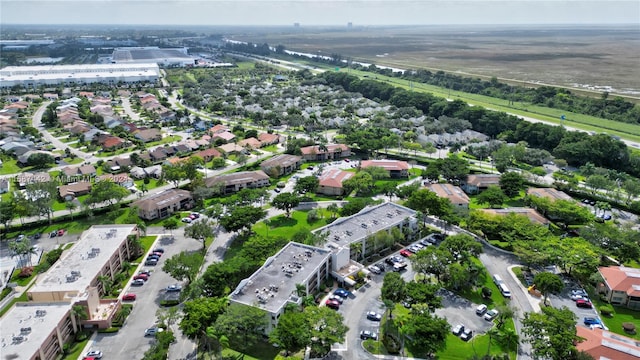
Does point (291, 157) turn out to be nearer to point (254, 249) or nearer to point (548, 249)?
point (254, 249)

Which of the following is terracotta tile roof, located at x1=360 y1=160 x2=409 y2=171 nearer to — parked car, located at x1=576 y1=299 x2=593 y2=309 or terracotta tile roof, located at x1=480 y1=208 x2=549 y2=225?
terracotta tile roof, located at x1=480 y1=208 x2=549 y2=225

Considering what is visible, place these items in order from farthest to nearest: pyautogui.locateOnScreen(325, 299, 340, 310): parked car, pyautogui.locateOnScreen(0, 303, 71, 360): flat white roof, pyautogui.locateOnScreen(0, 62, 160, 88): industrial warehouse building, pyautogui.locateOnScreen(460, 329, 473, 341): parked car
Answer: pyautogui.locateOnScreen(0, 62, 160, 88): industrial warehouse building, pyautogui.locateOnScreen(325, 299, 340, 310): parked car, pyautogui.locateOnScreen(460, 329, 473, 341): parked car, pyautogui.locateOnScreen(0, 303, 71, 360): flat white roof

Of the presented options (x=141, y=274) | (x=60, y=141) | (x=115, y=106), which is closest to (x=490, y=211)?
(x=141, y=274)

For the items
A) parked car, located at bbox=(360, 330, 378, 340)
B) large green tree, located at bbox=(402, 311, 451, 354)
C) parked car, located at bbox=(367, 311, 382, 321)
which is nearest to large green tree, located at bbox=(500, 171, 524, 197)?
parked car, located at bbox=(367, 311, 382, 321)

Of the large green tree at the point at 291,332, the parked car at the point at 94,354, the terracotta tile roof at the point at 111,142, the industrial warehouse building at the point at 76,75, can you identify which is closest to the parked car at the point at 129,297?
the parked car at the point at 94,354

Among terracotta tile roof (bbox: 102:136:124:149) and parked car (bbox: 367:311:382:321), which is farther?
terracotta tile roof (bbox: 102:136:124:149)

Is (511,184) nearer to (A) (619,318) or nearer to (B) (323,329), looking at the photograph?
(A) (619,318)
